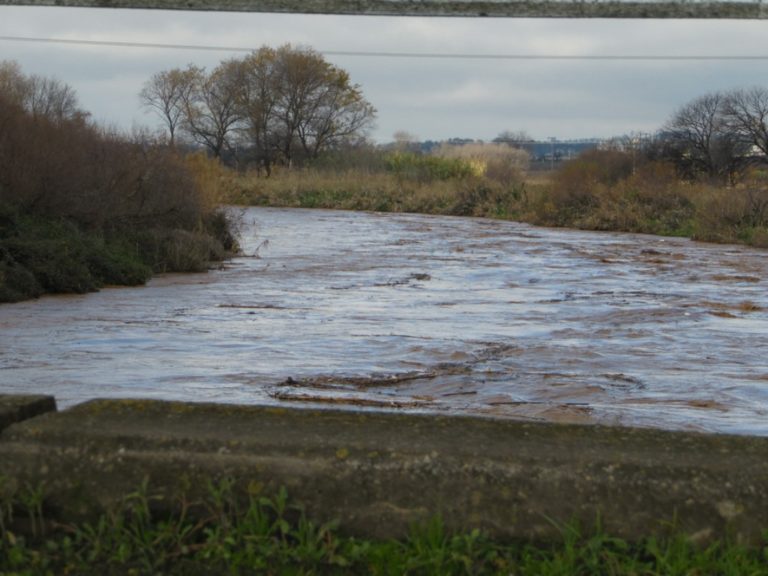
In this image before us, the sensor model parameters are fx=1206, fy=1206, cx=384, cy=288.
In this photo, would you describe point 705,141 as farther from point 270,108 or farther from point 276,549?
point 276,549

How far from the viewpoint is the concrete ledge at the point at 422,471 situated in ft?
11.1

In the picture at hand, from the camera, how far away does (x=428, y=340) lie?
12.3 meters

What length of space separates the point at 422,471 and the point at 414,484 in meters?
0.04

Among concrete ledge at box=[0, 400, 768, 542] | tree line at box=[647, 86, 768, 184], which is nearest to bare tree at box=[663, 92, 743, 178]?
tree line at box=[647, 86, 768, 184]

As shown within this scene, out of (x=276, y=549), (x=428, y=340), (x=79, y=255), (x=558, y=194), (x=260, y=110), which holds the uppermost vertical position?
(x=260, y=110)

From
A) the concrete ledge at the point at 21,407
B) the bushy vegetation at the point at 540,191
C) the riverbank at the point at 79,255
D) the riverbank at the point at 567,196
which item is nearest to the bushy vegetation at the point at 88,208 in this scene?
the riverbank at the point at 79,255

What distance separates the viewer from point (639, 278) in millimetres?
21797

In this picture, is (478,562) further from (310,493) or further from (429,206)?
(429,206)

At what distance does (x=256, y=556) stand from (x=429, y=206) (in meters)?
52.9

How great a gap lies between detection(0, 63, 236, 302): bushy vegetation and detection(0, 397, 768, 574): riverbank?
42.7 feet

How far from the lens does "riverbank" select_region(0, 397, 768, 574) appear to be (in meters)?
3.39

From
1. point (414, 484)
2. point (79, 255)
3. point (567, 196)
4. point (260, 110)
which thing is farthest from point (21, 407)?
point (260, 110)

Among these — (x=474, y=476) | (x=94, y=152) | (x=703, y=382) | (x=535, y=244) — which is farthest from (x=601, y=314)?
(x=535, y=244)

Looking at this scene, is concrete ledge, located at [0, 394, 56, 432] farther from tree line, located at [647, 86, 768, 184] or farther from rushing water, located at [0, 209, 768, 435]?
tree line, located at [647, 86, 768, 184]
